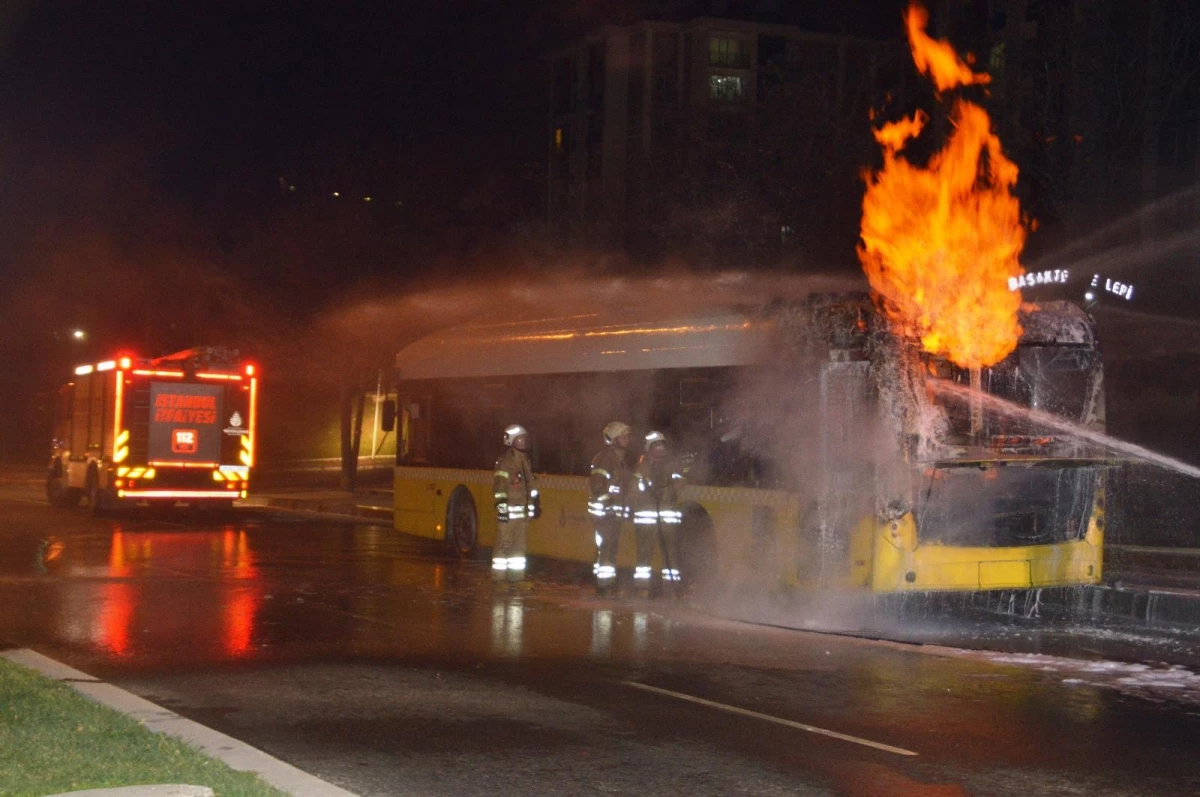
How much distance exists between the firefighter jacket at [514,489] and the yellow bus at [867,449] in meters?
1.38

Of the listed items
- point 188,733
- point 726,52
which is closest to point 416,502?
point 188,733

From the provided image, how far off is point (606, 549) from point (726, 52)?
6324 cm

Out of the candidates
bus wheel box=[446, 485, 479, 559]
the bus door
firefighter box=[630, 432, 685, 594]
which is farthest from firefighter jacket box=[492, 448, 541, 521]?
the bus door

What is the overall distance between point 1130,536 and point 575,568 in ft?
36.3

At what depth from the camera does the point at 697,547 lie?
14227mm

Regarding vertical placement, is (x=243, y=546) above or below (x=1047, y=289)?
below

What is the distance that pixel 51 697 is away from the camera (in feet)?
26.4

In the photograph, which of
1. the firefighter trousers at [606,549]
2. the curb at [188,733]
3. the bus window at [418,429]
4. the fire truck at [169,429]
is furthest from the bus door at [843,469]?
the fire truck at [169,429]

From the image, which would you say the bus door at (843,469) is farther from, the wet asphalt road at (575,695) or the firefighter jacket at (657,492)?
the firefighter jacket at (657,492)

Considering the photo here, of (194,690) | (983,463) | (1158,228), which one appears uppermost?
(1158,228)

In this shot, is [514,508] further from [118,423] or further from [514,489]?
[118,423]

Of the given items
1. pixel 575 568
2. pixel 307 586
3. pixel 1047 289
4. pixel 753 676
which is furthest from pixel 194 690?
pixel 1047 289

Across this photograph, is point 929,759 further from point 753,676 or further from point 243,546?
point 243,546

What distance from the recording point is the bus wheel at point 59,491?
2711 centimetres
